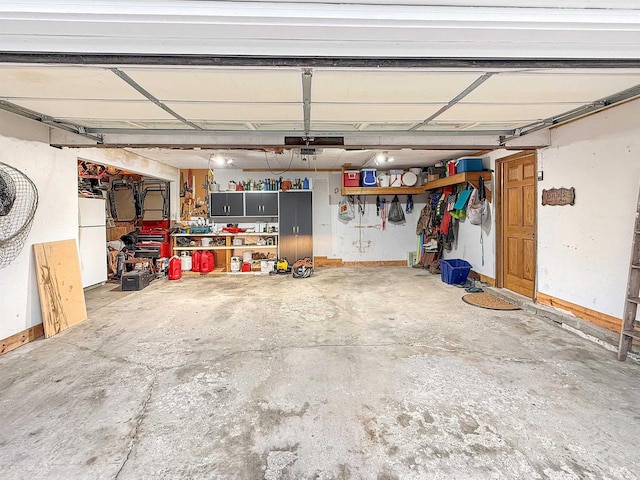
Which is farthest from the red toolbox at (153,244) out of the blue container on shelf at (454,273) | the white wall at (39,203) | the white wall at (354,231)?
→ the blue container on shelf at (454,273)

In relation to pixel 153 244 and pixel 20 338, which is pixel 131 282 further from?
pixel 20 338

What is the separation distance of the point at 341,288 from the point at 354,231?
258 cm

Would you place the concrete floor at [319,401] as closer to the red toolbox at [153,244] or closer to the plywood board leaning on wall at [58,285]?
the plywood board leaning on wall at [58,285]

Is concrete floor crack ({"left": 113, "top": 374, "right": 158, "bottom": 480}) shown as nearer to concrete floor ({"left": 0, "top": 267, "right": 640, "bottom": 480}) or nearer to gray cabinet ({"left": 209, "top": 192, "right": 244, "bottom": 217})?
concrete floor ({"left": 0, "top": 267, "right": 640, "bottom": 480})

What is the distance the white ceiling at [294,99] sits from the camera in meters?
2.10

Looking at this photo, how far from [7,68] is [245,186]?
17.7 ft

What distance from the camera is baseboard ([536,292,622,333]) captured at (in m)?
3.13

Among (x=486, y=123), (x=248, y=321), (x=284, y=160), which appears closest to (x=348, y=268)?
(x=284, y=160)

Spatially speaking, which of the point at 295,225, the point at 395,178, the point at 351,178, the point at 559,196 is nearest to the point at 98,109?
the point at 295,225

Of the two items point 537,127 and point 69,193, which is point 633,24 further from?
point 69,193

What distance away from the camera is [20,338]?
3191 millimetres

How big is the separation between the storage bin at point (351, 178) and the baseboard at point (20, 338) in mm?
5656

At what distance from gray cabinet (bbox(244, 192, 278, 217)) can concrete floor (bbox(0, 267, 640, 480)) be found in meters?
3.72

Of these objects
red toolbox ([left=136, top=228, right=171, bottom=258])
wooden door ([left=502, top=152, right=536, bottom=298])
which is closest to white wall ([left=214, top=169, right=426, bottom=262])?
wooden door ([left=502, top=152, right=536, bottom=298])
